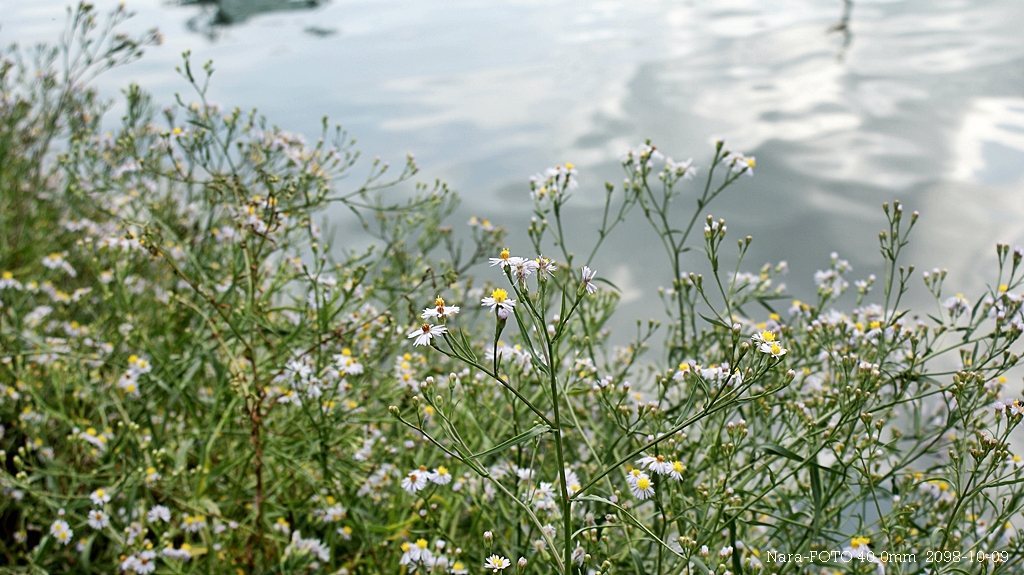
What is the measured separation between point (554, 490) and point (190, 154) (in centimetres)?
165

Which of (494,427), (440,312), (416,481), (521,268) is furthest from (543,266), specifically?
(494,427)

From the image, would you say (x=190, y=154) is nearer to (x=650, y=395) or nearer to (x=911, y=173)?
(x=650, y=395)

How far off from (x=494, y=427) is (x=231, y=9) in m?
7.88

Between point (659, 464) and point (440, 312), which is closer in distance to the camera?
point (440, 312)

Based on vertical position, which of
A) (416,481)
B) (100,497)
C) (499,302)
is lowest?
(100,497)

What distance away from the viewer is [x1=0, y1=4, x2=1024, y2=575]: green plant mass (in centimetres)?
153

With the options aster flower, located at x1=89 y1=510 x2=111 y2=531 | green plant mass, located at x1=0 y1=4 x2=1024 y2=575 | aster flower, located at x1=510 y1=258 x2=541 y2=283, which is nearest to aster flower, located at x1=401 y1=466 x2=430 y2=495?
green plant mass, located at x1=0 y1=4 x2=1024 y2=575

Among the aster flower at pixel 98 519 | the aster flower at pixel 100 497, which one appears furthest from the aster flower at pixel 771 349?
the aster flower at pixel 98 519

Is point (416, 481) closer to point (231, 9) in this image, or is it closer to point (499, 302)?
point (499, 302)

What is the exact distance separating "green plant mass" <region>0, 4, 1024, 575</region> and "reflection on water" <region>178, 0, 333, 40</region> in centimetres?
530

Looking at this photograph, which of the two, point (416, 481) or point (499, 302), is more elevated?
point (499, 302)

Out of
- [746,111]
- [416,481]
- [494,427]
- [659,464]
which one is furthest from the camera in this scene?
[746,111]

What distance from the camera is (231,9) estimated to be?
28.3 feet

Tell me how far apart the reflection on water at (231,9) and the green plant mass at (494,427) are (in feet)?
17.4
